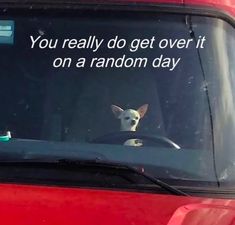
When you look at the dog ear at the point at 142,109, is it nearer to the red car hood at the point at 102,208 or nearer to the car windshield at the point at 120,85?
the car windshield at the point at 120,85

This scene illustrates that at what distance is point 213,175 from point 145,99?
0.48 meters

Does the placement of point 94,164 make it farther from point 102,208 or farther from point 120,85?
point 120,85

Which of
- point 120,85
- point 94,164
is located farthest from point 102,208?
point 120,85

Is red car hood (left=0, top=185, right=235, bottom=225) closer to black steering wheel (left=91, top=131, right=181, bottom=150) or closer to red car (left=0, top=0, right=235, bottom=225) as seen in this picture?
red car (left=0, top=0, right=235, bottom=225)

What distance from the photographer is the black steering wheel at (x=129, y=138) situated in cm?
340

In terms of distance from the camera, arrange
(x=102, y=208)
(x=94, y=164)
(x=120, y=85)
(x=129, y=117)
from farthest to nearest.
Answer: (x=120, y=85) → (x=129, y=117) → (x=94, y=164) → (x=102, y=208)

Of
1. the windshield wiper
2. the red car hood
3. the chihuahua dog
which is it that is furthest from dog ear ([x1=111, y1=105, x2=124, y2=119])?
the red car hood

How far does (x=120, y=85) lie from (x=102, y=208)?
0.71m

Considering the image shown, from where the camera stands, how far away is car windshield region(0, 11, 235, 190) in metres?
3.40

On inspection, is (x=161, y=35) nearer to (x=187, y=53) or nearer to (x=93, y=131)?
(x=187, y=53)

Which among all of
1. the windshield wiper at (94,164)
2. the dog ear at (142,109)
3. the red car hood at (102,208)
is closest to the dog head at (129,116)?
the dog ear at (142,109)

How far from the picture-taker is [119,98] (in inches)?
138

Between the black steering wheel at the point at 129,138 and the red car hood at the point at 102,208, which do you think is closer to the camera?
the red car hood at the point at 102,208

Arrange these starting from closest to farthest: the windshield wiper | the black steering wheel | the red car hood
→ the red car hood, the windshield wiper, the black steering wheel
